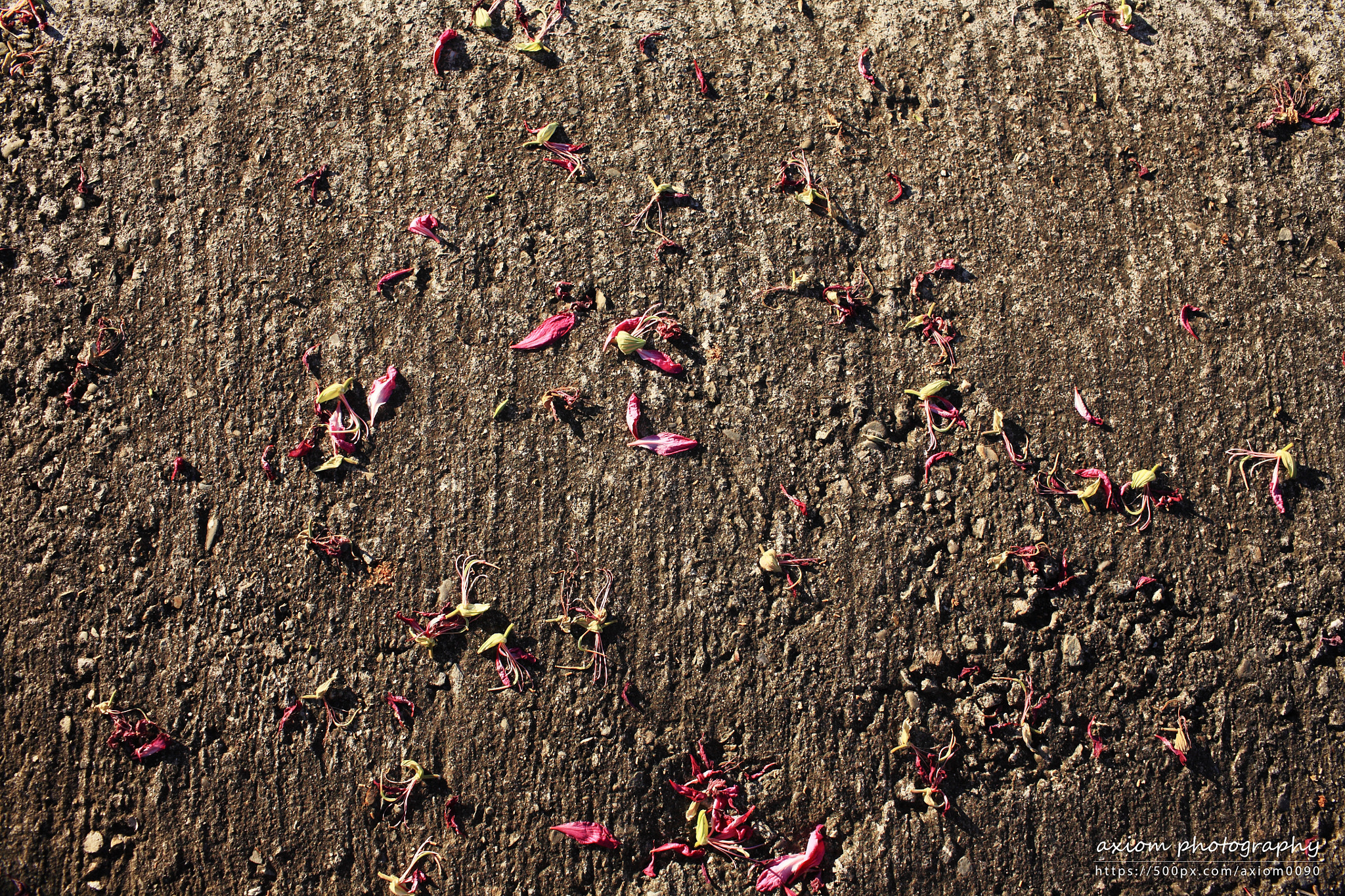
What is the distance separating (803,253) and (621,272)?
49 centimetres

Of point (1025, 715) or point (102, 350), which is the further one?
point (102, 350)

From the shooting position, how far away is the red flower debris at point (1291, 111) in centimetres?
208

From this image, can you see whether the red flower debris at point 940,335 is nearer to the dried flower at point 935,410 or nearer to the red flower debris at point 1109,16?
the dried flower at point 935,410

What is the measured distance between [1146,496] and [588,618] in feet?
4.64

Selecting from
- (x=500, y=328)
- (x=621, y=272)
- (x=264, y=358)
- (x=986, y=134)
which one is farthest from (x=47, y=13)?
(x=986, y=134)

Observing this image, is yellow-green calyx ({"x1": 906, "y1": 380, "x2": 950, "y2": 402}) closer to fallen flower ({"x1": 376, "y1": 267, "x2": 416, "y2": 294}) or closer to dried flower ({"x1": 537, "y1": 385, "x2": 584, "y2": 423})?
dried flower ({"x1": 537, "y1": 385, "x2": 584, "y2": 423})

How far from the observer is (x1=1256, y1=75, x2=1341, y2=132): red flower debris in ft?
6.82

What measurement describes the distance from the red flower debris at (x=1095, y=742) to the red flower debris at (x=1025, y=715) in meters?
0.11

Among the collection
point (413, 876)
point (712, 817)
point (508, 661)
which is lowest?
point (413, 876)

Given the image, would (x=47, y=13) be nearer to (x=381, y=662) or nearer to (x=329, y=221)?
(x=329, y=221)

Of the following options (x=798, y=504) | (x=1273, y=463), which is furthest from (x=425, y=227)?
(x=1273, y=463)

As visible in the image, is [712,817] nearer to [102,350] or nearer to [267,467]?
[267,467]

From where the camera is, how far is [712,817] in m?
1.72

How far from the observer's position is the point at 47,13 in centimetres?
211
